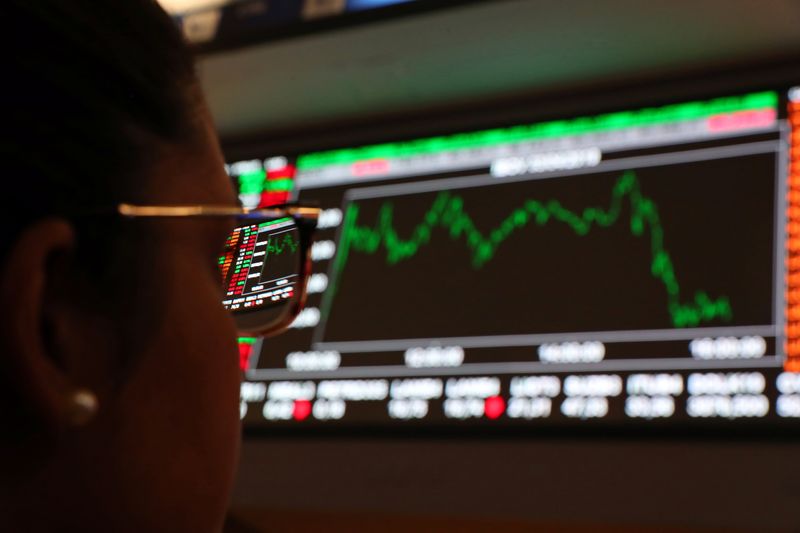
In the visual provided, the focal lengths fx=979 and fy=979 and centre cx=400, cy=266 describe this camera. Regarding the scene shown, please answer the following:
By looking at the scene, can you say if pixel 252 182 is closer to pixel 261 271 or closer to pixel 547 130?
pixel 547 130

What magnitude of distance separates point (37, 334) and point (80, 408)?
0.12 ft

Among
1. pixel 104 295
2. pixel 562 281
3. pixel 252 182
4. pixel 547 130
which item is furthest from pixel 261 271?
pixel 252 182

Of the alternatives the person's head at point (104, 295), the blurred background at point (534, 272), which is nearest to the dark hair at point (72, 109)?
the person's head at point (104, 295)

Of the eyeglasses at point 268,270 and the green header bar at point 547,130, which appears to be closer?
the eyeglasses at point 268,270

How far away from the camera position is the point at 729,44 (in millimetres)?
1722

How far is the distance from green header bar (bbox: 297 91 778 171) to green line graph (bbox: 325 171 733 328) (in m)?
0.11

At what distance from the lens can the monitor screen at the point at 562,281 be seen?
151 cm

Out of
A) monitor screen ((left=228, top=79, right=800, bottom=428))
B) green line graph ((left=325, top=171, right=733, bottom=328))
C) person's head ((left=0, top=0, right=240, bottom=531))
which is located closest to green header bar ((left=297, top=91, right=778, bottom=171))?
monitor screen ((left=228, top=79, right=800, bottom=428))

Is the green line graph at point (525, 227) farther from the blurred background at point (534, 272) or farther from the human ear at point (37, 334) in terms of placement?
the human ear at point (37, 334)

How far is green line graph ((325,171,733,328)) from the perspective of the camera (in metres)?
1.55

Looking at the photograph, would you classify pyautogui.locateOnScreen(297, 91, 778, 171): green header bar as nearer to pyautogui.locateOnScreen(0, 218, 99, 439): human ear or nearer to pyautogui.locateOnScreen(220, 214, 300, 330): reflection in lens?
pyautogui.locateOnScreen(220, 214, 300, 330): reflection in lens

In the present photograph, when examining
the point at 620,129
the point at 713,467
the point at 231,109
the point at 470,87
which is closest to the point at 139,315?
the point at 713,467

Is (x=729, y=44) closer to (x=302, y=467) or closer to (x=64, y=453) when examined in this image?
(x=302, y=467)

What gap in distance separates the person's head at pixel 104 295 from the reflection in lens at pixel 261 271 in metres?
0.14
